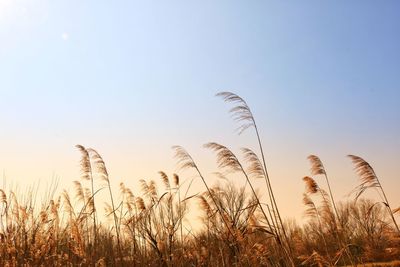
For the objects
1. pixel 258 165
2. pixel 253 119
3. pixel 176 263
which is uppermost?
pixel 253 119

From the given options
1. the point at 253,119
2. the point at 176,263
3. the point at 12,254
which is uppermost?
the point at 253,119

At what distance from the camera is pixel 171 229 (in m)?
7.47

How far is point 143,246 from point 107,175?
5.51 ft

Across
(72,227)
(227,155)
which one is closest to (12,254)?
(72,227)

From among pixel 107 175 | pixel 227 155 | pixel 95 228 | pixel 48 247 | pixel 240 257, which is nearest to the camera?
pixel 227 155

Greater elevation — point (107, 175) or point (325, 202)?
point (107, 175)

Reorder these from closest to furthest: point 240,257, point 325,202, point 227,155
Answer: point 227,155 → point 240,257 → point 325,202

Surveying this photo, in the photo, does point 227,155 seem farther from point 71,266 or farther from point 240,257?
point 71,266

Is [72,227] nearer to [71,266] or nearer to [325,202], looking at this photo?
[71,266]

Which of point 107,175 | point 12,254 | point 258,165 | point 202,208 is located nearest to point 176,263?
point 202,208

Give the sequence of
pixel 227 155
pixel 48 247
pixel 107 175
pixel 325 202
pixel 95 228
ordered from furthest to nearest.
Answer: pixel 325 202
pixel 107 175
pixel 95 228
pixel 48 247
pixel 227 155

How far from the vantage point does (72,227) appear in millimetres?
5590

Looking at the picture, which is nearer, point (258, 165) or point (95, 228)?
point (258, 165)

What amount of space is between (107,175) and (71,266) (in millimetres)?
1956
